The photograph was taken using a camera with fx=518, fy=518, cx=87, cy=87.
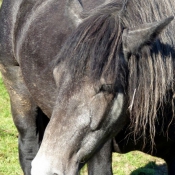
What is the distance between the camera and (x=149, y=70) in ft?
9.77

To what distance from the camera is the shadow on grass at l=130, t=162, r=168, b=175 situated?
5258 millimetres

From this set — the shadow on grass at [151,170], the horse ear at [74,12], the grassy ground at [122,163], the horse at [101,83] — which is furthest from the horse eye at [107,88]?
the shadow on grass at [151,170]

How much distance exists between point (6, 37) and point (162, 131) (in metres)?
1.90

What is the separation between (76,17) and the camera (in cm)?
328

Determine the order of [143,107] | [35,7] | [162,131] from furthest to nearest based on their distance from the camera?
[35,7] < [162,131] < [143,107]

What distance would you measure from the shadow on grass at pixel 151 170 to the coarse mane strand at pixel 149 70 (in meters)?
2.13

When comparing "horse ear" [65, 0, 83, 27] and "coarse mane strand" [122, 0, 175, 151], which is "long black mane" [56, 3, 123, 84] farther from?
"horse ear" [65, 0, 83, 27]

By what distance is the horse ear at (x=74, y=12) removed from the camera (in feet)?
10.7

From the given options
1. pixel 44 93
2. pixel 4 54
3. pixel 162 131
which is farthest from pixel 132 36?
pixel 4 54

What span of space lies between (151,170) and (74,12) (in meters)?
2.50

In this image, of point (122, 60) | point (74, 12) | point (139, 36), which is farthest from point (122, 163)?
point (139, 36)

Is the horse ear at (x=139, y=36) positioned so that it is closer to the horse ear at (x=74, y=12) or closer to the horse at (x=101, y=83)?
the horse at (x=101, y=83)

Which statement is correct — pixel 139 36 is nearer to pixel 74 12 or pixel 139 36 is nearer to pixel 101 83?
pixel 101 83

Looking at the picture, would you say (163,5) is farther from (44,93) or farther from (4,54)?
(4,54)
